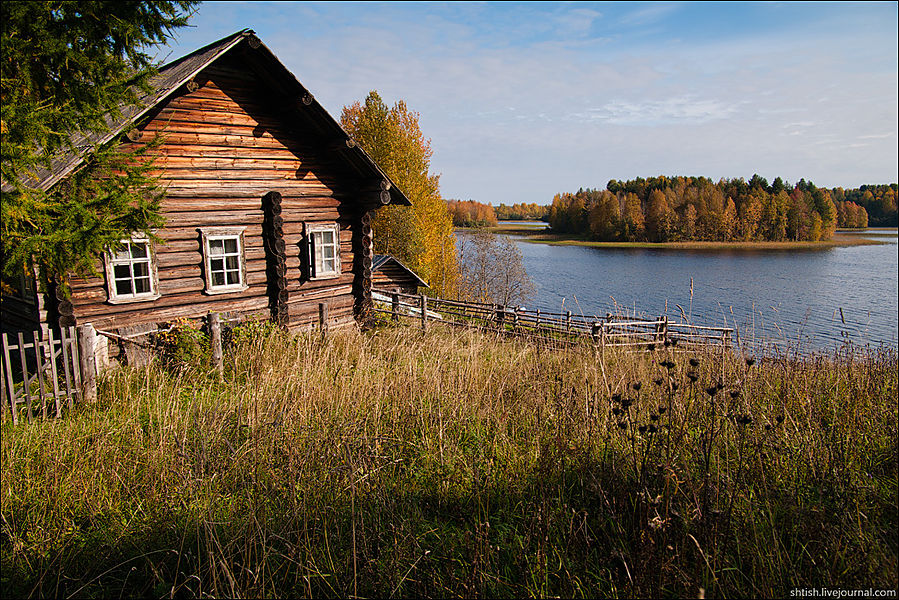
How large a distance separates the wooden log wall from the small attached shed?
14640 millimetres

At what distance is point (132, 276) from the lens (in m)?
9.34

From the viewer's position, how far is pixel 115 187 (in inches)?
207

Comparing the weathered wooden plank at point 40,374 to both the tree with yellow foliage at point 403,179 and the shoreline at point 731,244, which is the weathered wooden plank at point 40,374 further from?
the shoreline at point 731,244

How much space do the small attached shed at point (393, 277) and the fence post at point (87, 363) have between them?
20076mm

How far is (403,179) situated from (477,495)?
1165 inches

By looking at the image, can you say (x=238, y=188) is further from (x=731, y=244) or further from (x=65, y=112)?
(x=731, y=244)

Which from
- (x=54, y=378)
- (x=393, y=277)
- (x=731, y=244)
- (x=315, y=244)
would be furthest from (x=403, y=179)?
(x=731, y=244)

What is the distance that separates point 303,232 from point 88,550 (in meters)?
9.25

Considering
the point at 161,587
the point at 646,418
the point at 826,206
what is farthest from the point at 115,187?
the point at 826,206

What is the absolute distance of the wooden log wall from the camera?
9.62 m

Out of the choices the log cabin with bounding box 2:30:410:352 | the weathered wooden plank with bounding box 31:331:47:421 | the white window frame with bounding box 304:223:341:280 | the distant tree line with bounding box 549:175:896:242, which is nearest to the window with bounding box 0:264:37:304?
the log cabin with bounding box 2:30:410:352

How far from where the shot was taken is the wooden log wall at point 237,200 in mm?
9617

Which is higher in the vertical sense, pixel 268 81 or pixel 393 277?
pixel 268 81

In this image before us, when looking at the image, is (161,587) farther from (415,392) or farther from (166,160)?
(166,160)
